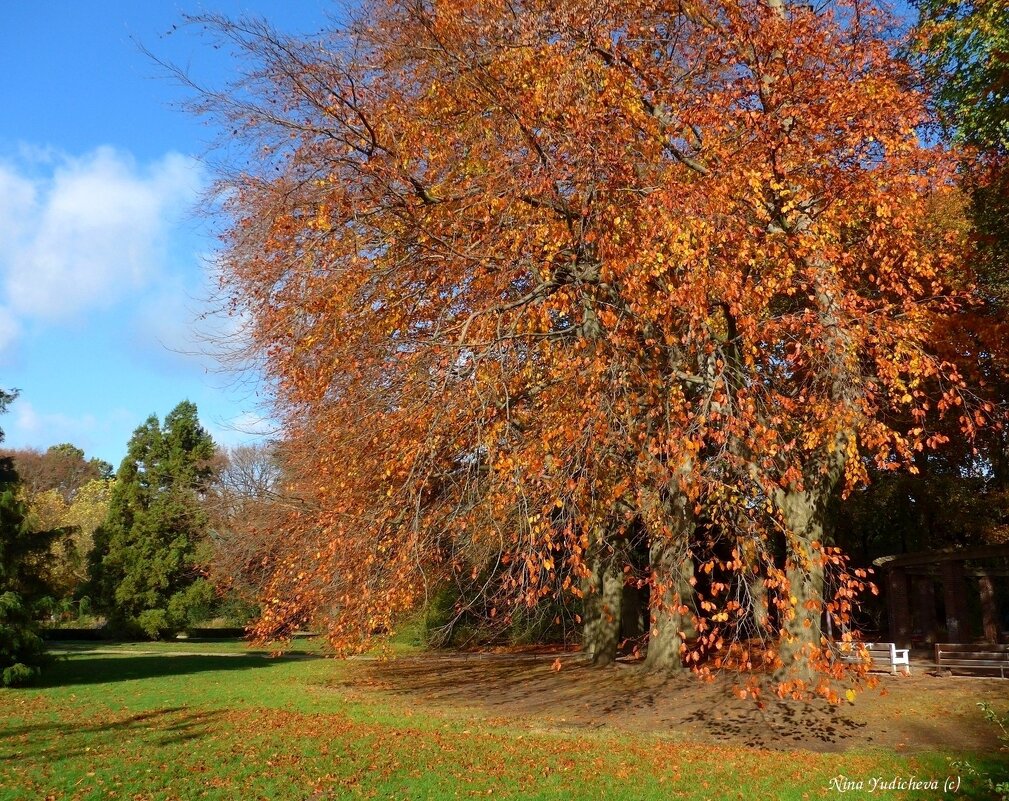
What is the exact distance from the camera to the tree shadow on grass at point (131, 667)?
21.4 meters

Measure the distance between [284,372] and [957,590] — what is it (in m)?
19.8

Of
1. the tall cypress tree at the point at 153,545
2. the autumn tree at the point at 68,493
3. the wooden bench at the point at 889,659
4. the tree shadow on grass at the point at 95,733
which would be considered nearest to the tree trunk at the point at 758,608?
the tree shadow on grass at the point at 95,733

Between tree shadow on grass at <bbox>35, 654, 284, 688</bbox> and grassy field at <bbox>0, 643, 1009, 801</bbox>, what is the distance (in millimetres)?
2172

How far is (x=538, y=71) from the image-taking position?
1102 centimetres

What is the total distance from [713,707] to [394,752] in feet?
19.9

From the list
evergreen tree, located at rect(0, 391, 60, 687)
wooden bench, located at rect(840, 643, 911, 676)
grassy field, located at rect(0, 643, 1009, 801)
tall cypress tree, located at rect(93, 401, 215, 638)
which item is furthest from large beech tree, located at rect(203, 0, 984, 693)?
tall cypress tree, located at rect(93, 401, 215, 638)

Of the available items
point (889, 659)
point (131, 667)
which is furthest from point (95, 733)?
point (889, 659)

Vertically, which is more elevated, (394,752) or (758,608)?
(758,608)

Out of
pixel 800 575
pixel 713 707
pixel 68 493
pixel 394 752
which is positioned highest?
pixel 68 493

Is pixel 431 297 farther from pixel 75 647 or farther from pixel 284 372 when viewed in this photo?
pixel 75 647

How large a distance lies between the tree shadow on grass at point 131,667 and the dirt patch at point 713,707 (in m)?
6.40

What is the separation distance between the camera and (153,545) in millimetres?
38969

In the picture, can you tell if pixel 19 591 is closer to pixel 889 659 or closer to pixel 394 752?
pixel 394 752

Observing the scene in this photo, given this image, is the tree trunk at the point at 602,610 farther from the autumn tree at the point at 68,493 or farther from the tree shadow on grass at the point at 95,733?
the autumn tree at the point at 68,493
